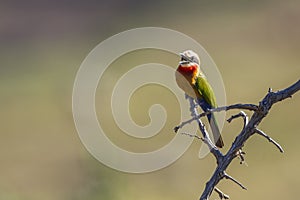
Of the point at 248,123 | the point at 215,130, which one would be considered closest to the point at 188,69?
the point at 215,130

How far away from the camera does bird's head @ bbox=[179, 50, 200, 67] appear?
2303 millimetres

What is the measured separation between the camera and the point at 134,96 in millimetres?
11789

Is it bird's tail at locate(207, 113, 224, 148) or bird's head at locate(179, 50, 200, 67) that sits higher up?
bird's head at locate(179, 50, 200, 67)

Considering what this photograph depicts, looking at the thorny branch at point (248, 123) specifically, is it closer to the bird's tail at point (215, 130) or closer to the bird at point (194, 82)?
the bird's tail at point (215, 130)

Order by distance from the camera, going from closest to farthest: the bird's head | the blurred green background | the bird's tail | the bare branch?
the bare branch < the bird's tail < the bird's head < the blurred green background

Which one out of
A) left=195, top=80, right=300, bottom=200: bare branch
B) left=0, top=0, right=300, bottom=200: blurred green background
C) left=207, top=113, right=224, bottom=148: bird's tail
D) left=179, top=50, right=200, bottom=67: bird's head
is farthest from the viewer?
left=0, top=0, right=300, bottom=200: blurred green background

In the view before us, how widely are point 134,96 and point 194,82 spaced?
940 cm

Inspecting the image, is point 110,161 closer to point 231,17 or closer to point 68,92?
point 68,92

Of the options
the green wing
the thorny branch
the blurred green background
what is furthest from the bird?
the blurred green background

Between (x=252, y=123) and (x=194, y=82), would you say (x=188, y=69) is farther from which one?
(x=252, y=123)

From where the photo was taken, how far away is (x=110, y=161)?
6.57 meters

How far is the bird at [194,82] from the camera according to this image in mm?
2320

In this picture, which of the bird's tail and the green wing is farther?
the green wing

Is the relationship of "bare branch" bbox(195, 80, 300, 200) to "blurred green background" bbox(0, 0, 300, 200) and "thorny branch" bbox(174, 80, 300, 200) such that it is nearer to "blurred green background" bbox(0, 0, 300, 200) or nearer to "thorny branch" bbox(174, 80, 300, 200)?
"thorny branch" bbox(174, 80, 300, 200)
